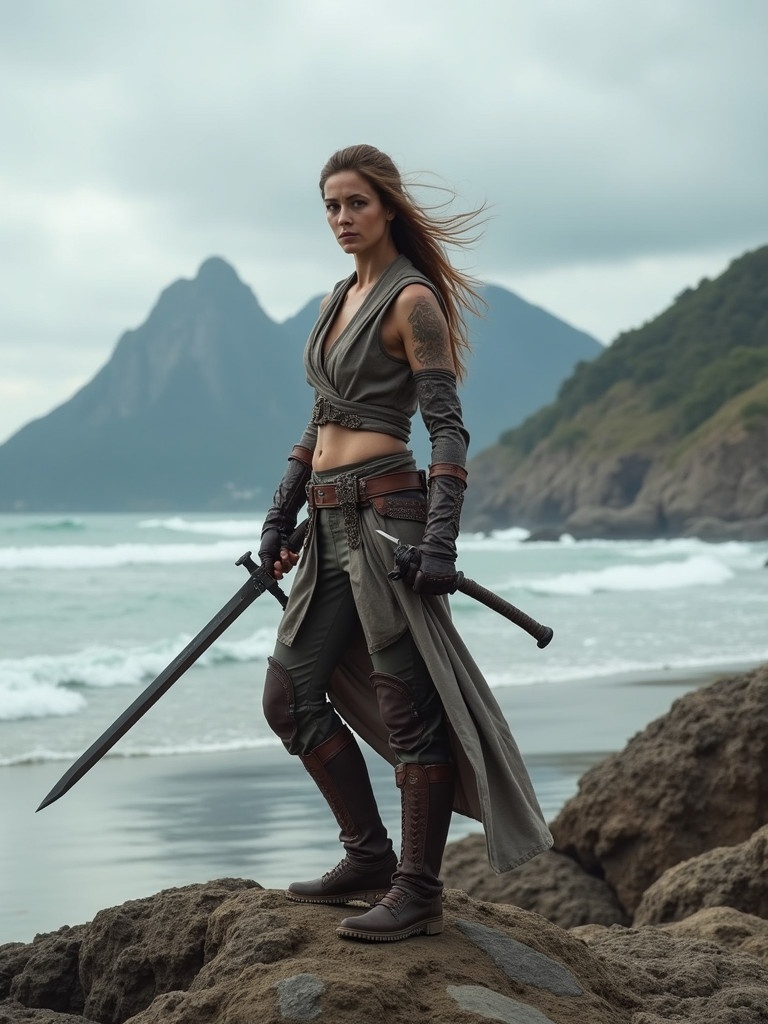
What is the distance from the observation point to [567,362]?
188 m

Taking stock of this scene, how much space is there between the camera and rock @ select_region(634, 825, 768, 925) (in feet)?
17.8

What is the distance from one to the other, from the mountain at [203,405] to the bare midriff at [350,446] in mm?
112607

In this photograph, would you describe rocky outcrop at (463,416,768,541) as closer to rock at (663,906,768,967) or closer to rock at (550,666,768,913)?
rock at (550,666,768,913)

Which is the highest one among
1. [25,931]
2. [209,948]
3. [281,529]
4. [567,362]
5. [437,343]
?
[567,362]

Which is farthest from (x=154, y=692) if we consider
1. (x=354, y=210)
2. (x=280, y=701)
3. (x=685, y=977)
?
(x=685, y=977)

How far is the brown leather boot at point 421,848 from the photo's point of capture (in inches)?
146

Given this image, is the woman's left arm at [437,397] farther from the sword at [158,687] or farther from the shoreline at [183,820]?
the shoreline at [183,820]

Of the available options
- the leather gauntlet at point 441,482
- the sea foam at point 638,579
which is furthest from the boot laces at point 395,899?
the sea foam at point 638,579

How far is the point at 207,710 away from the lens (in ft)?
41.6

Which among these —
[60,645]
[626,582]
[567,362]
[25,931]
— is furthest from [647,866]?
[567,362]

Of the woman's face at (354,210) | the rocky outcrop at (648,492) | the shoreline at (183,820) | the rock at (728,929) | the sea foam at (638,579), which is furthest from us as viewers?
the rocky outcrop at (648,492)

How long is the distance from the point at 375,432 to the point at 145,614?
65.7 feet

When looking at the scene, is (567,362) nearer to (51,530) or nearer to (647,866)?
(51,530)

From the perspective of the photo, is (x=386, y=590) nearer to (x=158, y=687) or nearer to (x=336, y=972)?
(x=158, y=687)
